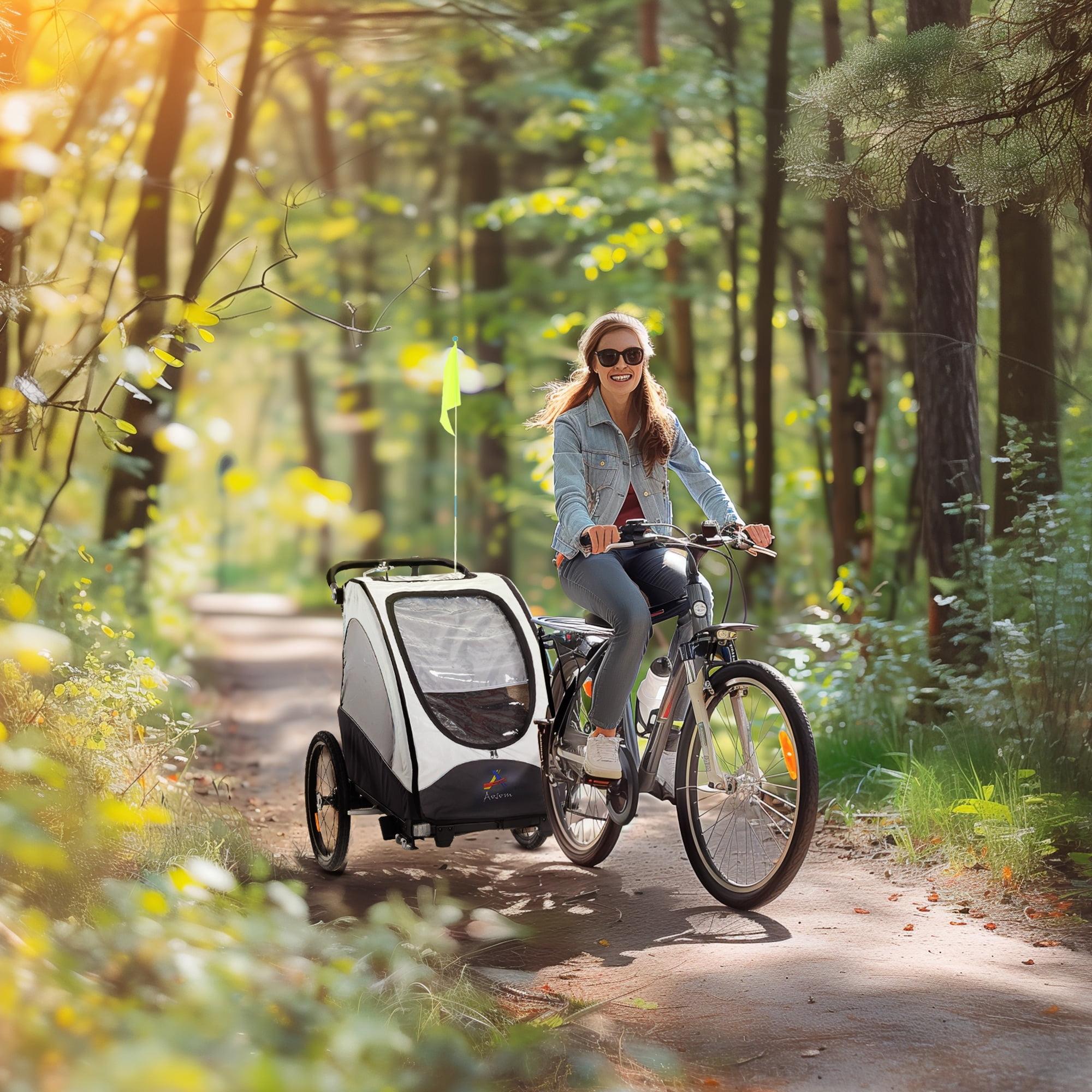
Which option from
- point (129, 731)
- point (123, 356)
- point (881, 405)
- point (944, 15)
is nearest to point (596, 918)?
point (129, 731)

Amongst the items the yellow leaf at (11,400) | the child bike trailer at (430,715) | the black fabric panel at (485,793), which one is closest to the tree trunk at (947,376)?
the child bike trailer at (430,715)

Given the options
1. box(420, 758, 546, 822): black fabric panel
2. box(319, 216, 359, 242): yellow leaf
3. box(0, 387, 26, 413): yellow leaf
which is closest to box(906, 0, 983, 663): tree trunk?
box(420, 758, 546, 822): black fabric panel

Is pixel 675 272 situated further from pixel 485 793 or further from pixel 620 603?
pixel 485 793

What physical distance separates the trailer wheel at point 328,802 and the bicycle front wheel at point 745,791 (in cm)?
138

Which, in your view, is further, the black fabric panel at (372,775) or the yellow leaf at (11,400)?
the black fabric panel at (372,775)

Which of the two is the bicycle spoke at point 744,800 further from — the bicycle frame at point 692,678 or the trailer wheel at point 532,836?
the trailer wheel at point 532,836

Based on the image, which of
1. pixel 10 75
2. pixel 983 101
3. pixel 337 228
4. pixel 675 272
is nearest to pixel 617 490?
pixel 983 101

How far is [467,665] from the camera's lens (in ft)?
16.1

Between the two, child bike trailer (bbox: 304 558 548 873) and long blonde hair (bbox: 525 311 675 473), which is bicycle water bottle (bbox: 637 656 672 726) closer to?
child bike trailer (bbox: 304 558 548 873)

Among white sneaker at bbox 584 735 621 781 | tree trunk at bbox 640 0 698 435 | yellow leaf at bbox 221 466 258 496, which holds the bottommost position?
white sneaker at bbox 584 735 621 781

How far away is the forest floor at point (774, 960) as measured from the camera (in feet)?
10.2

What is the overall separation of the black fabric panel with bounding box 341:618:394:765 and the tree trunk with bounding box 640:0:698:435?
7252 mm

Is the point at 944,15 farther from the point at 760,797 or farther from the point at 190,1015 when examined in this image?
the point at 190,1015

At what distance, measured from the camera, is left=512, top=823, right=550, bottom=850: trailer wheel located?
553 centimetres
